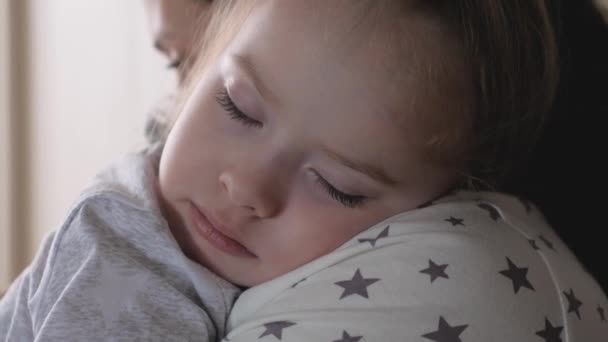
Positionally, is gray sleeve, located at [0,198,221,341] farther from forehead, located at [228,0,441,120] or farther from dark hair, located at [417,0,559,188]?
dark hair, located at [417,0,559,188]

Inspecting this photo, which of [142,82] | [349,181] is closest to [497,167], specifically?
[349,181]

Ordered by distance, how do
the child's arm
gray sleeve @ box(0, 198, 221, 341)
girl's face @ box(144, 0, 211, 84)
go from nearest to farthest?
the child's arm, gray sleeve @ box(0, 198, 221, 341), girl's face @ box(144, 0, 211, 84)

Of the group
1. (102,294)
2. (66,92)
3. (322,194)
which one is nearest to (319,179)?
(322,194)

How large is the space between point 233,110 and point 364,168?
0.48ft

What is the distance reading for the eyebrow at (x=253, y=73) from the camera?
0.64m

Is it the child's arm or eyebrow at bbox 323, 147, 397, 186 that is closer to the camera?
the child's arm

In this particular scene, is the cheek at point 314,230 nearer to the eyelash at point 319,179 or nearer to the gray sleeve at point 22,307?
the eyelash at point 319,179

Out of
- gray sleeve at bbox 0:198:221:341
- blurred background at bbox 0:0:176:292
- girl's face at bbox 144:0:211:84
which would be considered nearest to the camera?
gray sleeve at bbox 0:198:221:341

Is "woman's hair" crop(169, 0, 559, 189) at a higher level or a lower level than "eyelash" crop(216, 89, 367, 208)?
higher

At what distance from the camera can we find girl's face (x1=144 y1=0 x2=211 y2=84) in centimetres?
106

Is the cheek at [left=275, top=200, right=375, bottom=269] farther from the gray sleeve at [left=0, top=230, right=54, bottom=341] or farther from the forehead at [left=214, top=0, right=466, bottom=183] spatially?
the gray sleeve at [left=0, top=230, right=54, bottom=341]

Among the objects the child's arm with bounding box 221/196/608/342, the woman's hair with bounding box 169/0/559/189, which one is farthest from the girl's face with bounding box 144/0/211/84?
the child's arm with bounding box 221/196/608/342

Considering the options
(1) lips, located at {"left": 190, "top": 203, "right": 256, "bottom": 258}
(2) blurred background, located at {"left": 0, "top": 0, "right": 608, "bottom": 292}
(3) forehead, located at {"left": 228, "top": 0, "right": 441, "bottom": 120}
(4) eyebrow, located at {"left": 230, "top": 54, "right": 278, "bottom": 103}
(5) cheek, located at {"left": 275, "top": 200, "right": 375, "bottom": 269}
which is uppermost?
(3) forehead, located at {"left": 228, "top": 0, "right": 441, "bottom": 120}

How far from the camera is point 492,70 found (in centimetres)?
66
